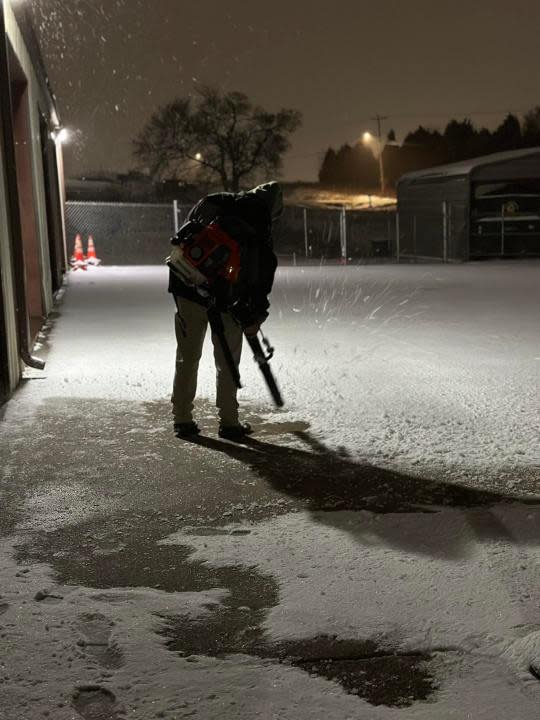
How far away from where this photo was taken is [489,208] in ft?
93.0

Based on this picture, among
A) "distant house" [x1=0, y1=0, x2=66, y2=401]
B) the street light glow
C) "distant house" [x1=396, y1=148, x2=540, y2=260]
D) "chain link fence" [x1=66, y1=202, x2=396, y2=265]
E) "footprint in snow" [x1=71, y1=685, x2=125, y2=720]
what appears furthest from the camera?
"chain link fence" [x1=66, y1=202, x2=396, y2=265]

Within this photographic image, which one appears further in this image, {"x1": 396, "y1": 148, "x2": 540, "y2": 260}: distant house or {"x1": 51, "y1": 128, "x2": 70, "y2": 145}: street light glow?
{"x1": 396, "y1": 148, "x2": 540, "y2": 260}: distant house

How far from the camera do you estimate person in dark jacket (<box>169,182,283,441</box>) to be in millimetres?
5719

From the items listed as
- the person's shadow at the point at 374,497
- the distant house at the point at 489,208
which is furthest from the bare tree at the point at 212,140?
the person's shadow at the point at 374,497

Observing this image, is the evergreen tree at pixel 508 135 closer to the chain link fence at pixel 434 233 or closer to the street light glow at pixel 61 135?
the chain link fence at pixel 434 233

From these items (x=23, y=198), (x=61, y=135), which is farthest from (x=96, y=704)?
(x=61, y=135)

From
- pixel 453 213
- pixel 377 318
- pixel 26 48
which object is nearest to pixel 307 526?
pixel 377 318

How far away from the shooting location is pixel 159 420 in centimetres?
633

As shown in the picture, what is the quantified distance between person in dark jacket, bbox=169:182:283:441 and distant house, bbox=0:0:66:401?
1.95m

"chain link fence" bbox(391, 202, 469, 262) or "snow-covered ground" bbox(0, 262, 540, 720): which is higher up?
"chain link fence" bbox(391, 202, 469, 262)

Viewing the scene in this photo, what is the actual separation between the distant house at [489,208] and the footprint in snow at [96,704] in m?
25.9

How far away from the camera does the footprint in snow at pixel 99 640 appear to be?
112 inches

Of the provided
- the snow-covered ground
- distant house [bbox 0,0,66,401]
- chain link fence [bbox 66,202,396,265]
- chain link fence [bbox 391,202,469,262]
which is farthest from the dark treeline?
the snow-covered ground

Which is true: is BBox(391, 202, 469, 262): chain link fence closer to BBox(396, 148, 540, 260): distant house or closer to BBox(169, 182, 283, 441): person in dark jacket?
BBox(396, 148, 540, 260): distant house
